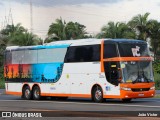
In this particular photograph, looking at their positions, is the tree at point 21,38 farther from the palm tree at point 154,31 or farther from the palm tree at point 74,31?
the palm tree at point 154,31

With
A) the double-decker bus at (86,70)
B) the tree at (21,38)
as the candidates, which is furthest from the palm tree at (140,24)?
the double-decker bus at (86,70)

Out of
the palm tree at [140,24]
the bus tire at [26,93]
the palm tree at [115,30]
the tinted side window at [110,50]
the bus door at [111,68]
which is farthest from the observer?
the palm tree at [140,24]

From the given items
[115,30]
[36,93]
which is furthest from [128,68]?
[115,30]

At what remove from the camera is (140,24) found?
69.8 meters

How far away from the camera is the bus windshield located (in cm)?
2802

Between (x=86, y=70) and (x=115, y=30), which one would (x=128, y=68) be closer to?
(x=86, y=70)

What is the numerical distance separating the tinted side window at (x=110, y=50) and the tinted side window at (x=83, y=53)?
557mm

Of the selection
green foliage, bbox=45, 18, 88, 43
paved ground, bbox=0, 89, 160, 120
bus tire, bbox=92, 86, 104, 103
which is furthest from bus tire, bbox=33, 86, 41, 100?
green foliage, bbox=45, 18, 88, 43

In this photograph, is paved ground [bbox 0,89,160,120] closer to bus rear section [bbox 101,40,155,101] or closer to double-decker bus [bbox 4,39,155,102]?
bus rear section [bbox 101,40,155,101]

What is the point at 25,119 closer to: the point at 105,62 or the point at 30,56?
the point at 105,62

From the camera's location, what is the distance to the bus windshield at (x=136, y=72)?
28.0 metres

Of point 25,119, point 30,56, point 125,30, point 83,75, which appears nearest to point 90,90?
point 83,75

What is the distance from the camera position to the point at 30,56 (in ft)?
113

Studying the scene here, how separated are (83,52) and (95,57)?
3.60 feet
